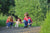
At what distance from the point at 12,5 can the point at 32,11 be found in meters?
10.2

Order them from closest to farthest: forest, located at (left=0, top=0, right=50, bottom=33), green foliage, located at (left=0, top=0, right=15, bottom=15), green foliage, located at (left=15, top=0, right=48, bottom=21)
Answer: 1. forest, located at (left=0, top=0, right=50, bottom=33)
2. green foliage, located at (left=15, top=0, right=48, bottom=21)
3. green foliage, located at (left=0, top=0, right=15, bottom=15)

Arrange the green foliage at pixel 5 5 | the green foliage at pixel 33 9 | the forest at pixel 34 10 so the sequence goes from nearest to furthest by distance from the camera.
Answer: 1. the forest at pixel 34 10
2. the green foliage at pixel 33 9
3. the green foliage at pixel 5 5

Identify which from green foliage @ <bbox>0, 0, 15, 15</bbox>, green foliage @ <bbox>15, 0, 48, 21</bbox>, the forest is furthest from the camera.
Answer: green foliage @ <bbox>0, 0, 15, 15</bbox>

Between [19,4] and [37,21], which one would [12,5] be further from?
[37,21]

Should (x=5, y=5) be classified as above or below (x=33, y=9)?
below

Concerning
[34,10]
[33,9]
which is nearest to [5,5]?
[33,9]

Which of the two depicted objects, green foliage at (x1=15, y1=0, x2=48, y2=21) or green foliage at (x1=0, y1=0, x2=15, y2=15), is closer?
green foliage at (x1=15, y1=0, x2=48, y2=21)

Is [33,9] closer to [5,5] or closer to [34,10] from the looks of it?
[34,10]

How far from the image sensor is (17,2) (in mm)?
26844

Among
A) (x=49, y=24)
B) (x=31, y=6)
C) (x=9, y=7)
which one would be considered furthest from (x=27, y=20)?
(x=9, y=7)

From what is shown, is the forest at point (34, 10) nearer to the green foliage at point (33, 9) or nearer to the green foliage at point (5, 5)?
the green foliage at point (33, 9)

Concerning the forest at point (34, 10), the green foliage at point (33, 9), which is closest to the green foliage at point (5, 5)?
the forest at point (34, 10)

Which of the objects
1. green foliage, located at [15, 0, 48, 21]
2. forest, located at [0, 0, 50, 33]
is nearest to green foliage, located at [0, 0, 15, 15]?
forest, located at [0, 0, 50, 33]

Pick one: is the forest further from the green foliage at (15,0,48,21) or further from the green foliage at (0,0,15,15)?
the green foliage at (0,0,15,15)
